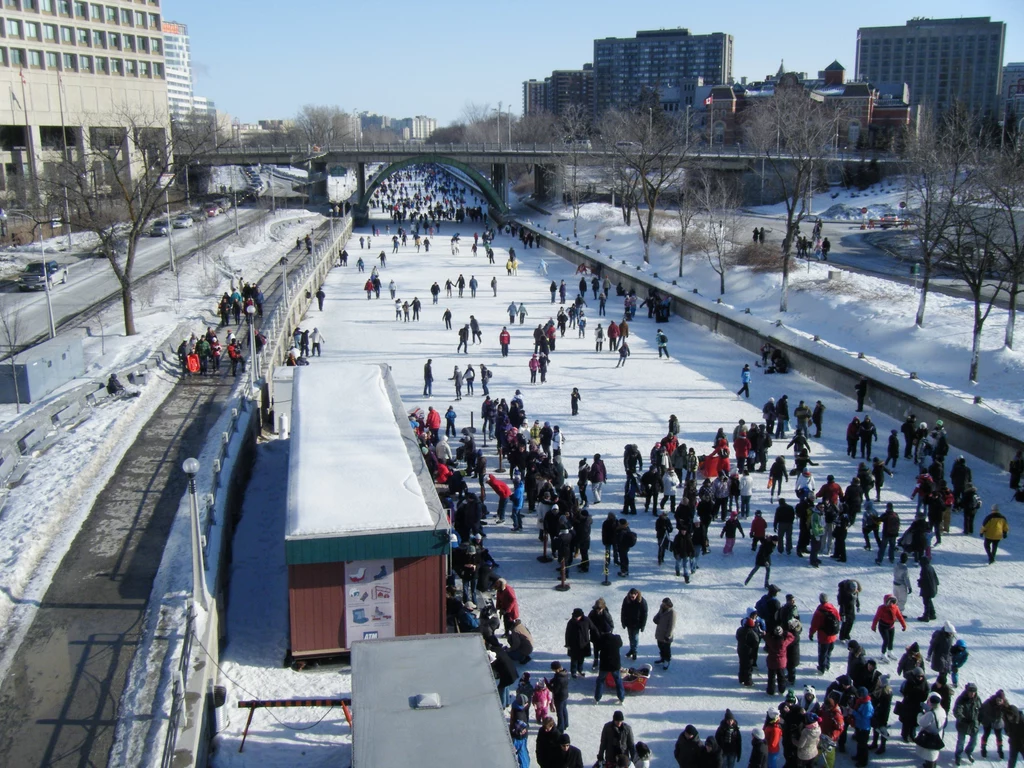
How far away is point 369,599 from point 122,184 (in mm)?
21098

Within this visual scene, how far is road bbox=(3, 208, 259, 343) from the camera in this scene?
100.0 feet

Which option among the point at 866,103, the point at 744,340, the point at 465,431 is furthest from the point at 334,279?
the point at 866,103

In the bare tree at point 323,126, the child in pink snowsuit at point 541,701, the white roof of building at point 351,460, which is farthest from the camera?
the bare tree at point 323,126

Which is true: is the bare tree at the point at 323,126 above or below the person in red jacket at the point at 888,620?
above

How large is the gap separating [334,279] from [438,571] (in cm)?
3371

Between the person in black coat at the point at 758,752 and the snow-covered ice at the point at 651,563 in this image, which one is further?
the snow-covered ice at the point at 651,563

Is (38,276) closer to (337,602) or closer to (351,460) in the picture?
(351,460)

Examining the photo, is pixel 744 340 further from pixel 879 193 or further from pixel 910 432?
pixel 879 193

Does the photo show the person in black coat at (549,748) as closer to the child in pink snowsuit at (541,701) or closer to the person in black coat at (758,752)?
the child in pink snowsuit at (541,701)

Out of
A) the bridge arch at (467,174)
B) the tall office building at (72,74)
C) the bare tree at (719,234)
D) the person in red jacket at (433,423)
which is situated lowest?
the person in red jacket at (433,423)

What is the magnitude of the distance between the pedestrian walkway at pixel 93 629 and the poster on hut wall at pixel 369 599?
2.36m

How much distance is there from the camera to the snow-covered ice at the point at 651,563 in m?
9.45

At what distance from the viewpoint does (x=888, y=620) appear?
32.7 feet

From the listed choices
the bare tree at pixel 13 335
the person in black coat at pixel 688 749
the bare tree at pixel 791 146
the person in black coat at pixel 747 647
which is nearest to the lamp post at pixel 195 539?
the person in black coat at pixel 688 749
